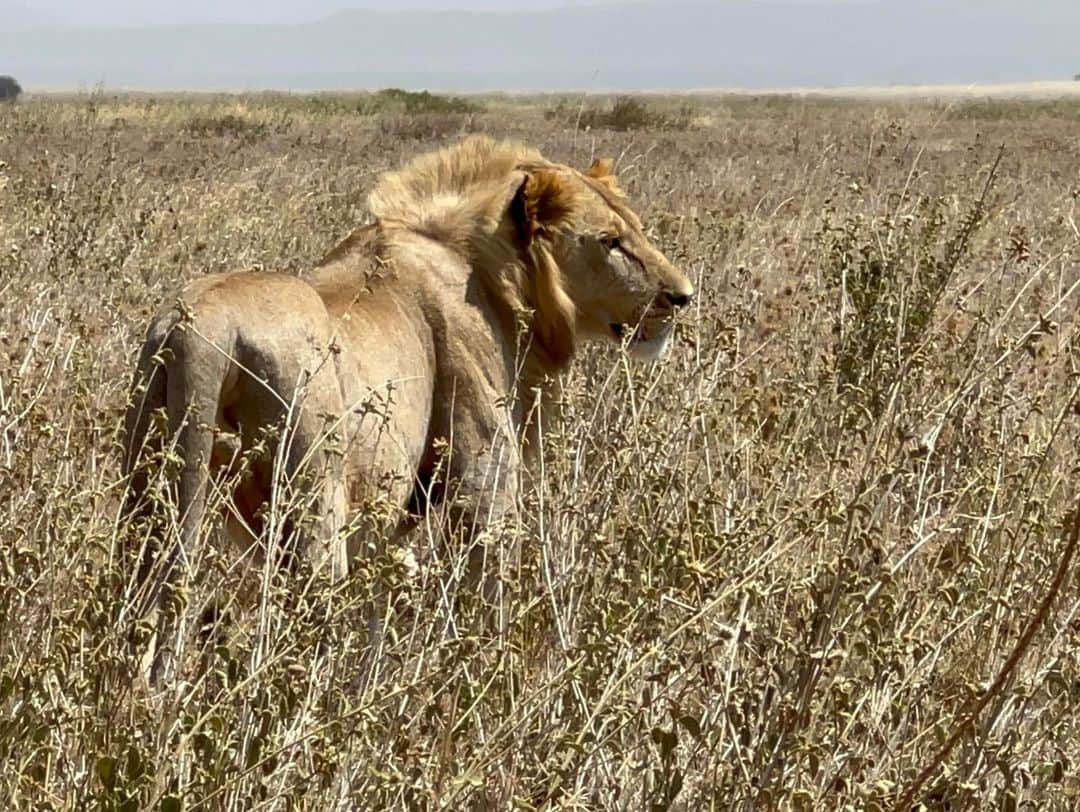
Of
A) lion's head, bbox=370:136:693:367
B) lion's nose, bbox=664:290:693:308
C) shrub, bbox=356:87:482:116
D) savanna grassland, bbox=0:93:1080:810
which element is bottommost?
shrub, bbox=356:87:482:116

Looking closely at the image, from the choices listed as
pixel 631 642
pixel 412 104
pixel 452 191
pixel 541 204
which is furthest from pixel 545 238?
pixel 412 104

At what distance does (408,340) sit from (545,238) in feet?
2.38

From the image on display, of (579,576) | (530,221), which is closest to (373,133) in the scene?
(530,221)

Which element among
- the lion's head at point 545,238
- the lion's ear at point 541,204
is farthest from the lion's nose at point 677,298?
the lion's ear at point 541,204

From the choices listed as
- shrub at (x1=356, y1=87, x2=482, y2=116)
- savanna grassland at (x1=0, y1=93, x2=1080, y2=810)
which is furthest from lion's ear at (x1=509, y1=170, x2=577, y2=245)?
shrub at (x1=356, y1=87, x2=482, y2=116)

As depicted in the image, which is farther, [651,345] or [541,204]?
[651,345]

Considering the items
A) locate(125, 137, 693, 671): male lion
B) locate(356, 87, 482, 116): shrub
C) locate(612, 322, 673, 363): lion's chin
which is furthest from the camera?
locate(356, 87, 482, 116): shrub

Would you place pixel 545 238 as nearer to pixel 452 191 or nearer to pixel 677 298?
pixel 452 191

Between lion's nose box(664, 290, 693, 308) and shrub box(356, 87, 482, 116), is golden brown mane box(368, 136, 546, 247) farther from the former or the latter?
shrub box(356, 87, 482, 116)

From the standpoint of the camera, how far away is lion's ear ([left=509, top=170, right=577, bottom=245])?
4715 mm

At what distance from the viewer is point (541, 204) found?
4.77 metres

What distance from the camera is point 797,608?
145 inches

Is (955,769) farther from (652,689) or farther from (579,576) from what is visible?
(579,576)

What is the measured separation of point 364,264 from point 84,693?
7.20 feet
